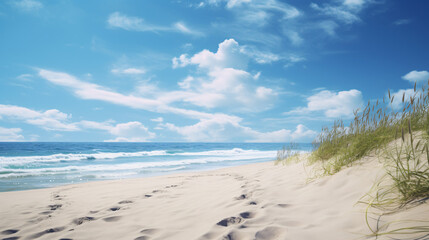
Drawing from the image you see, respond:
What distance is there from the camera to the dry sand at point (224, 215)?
218 centimetres

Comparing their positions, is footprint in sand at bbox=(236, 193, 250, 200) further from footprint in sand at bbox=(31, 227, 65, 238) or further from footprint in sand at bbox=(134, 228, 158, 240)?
footprint in sand at bbox=(31, 227, 65, 238)

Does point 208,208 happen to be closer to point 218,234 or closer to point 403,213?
point 218,234

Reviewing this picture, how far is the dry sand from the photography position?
218 centimetres

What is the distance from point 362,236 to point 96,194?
509 cm

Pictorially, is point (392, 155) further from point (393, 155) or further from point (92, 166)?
point (92, 166)

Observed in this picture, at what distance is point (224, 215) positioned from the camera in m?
2.82

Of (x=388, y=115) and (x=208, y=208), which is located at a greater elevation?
(x=388, y=115)

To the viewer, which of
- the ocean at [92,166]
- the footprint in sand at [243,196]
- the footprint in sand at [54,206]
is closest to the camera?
the footprint in sand at [243,196]

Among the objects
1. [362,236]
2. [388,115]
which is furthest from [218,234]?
[388,115]

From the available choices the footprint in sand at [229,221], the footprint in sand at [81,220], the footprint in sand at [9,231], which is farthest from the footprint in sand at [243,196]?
the footprint in sand at [9,231]

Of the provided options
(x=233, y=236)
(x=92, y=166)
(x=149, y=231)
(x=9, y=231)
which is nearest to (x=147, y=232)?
(x=149, y=231)

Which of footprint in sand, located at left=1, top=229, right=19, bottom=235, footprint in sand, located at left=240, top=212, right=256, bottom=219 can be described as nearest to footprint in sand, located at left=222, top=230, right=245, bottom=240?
footprint in sand, located at left=240, top=212, right=256, bottom=219

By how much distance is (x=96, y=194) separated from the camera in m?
4.98

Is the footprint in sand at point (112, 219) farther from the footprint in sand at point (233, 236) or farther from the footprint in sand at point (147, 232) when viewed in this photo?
the footprint in sand at point (233, 236)
